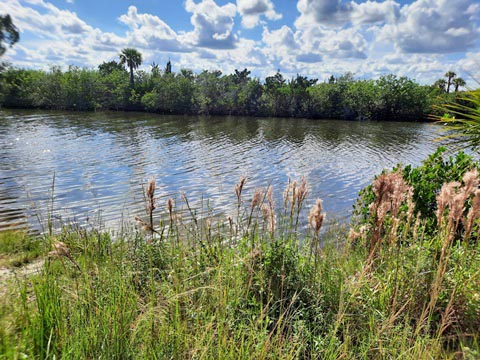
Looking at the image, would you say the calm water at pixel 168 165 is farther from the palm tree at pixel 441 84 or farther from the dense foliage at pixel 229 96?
the palm tree at pixel 441 84

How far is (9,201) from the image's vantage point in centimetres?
1203

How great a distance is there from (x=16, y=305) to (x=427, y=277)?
3.70 metres

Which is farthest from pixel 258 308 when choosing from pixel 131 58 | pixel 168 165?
pixel 131 58

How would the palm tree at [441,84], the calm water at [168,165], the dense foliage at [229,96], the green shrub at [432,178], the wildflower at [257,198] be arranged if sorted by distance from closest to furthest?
the wildflower at [257,198] < the green shrub at [432,178] < the calm water at [168,165] < the dense foliage at [229,96] < the palm tree at [441,84]

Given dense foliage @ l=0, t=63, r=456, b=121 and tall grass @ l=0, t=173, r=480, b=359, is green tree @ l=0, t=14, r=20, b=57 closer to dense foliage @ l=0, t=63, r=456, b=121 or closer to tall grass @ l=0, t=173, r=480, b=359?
tall grass @ l=0, t=173, r=480, b=359

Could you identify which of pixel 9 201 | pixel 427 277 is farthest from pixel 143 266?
pixel 9 201

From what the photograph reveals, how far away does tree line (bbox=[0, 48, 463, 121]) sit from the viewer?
58406mm

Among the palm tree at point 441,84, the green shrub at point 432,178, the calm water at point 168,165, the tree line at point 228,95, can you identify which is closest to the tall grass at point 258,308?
the green shrub at point 432,178

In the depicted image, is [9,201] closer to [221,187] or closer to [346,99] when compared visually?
[221,187]

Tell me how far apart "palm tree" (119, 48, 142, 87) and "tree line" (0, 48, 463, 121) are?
25 cm

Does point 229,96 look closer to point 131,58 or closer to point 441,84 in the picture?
point 131,58

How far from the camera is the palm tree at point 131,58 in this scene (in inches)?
2704

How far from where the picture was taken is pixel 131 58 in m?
69.4

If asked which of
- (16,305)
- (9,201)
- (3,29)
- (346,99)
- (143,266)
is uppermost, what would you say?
(346,99)
